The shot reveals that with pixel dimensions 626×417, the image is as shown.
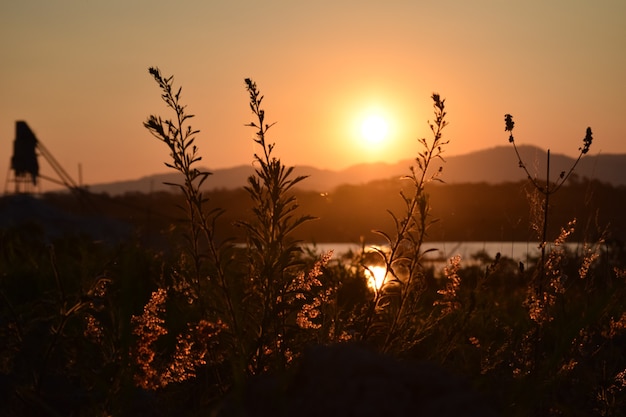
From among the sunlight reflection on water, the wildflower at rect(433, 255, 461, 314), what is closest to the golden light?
the sunlight reflection on water

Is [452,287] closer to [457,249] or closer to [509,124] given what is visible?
[509,124]

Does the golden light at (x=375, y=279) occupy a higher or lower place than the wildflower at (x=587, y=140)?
lower

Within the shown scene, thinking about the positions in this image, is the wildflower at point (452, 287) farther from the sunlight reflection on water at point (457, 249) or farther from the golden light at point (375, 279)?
the golden light at point (375, 279)

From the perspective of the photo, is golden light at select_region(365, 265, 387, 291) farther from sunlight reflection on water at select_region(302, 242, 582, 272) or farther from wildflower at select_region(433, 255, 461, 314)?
wildflower at select_region(433, 255, 461, 314)

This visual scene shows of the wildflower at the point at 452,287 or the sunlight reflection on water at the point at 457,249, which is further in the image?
the sunlight reflection on water at the point at 457,249

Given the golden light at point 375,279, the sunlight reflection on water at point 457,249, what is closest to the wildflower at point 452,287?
the sunlight reflection on water at point 457,249

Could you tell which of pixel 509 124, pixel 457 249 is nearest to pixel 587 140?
pixel 509 124

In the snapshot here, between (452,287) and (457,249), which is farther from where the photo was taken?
(457,249)

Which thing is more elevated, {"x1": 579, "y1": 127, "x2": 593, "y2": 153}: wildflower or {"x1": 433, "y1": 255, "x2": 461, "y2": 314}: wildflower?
{"x1": 579, "y1": 127, "x2": 593, "y2": 153}: wildflower

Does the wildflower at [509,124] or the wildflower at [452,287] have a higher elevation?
the wildflower at [509,124]

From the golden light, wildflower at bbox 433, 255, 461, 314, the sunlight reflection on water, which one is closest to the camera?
the golden light

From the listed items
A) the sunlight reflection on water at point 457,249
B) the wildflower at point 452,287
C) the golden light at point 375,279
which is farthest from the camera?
the sunlight reflection on water at point 457,249

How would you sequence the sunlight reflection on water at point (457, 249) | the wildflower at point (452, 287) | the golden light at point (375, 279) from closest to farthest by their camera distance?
1. the golden light at point (375, 279)
2. the wildflower at point (452, 287)
3. the sunlight reflection on water at point (457, 249)

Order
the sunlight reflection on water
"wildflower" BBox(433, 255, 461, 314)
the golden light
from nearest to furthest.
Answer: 1. the golden light
2. "wildflower" BBox(433, 255, 461, 314)
3. the sunlight reflection on water
